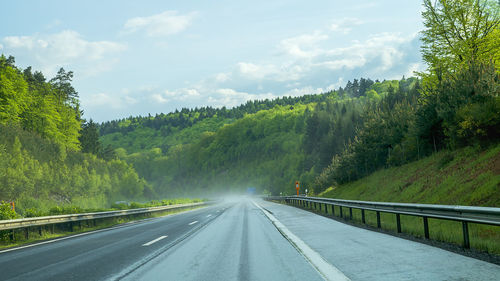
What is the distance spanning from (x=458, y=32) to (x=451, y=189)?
18.4 m

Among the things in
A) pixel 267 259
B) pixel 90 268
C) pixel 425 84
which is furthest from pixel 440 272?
pixel 425 84

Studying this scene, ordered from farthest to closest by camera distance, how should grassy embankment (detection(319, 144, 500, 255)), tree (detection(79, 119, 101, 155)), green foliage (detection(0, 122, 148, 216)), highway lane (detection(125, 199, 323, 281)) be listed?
1. tree (detection(79, 119, 101, 155))
2. green foliage (detection(0, 122, 148, 216))
3. grassy embankment (detection(319, 144, 500, 255))
4. highway lane (detection(125, 199, 323, 281))

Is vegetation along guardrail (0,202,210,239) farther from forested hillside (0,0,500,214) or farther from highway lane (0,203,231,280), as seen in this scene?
forested hillside (0,0,500,214)

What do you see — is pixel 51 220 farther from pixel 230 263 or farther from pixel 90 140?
pixel 90 140

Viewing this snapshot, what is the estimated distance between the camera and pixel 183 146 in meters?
188

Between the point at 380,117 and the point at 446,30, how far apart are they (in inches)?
622

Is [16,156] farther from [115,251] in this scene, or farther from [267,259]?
[267,259]

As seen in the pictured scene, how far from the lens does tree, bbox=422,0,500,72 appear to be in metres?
30.8

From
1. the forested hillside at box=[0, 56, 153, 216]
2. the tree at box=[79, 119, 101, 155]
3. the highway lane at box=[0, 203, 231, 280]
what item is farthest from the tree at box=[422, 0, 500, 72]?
the tree at box=[79, 119, 101, 155]

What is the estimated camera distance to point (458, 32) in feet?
105

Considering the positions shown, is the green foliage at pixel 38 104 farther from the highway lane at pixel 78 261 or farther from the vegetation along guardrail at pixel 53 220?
the highway lane at pixel 78 261

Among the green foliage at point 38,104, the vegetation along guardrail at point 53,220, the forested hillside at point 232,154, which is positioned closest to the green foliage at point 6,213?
the vegetation along guardrail at point 53,220

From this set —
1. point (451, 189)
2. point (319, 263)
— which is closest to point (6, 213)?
point (319, 263)

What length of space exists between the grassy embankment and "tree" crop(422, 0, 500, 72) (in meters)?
8.03
